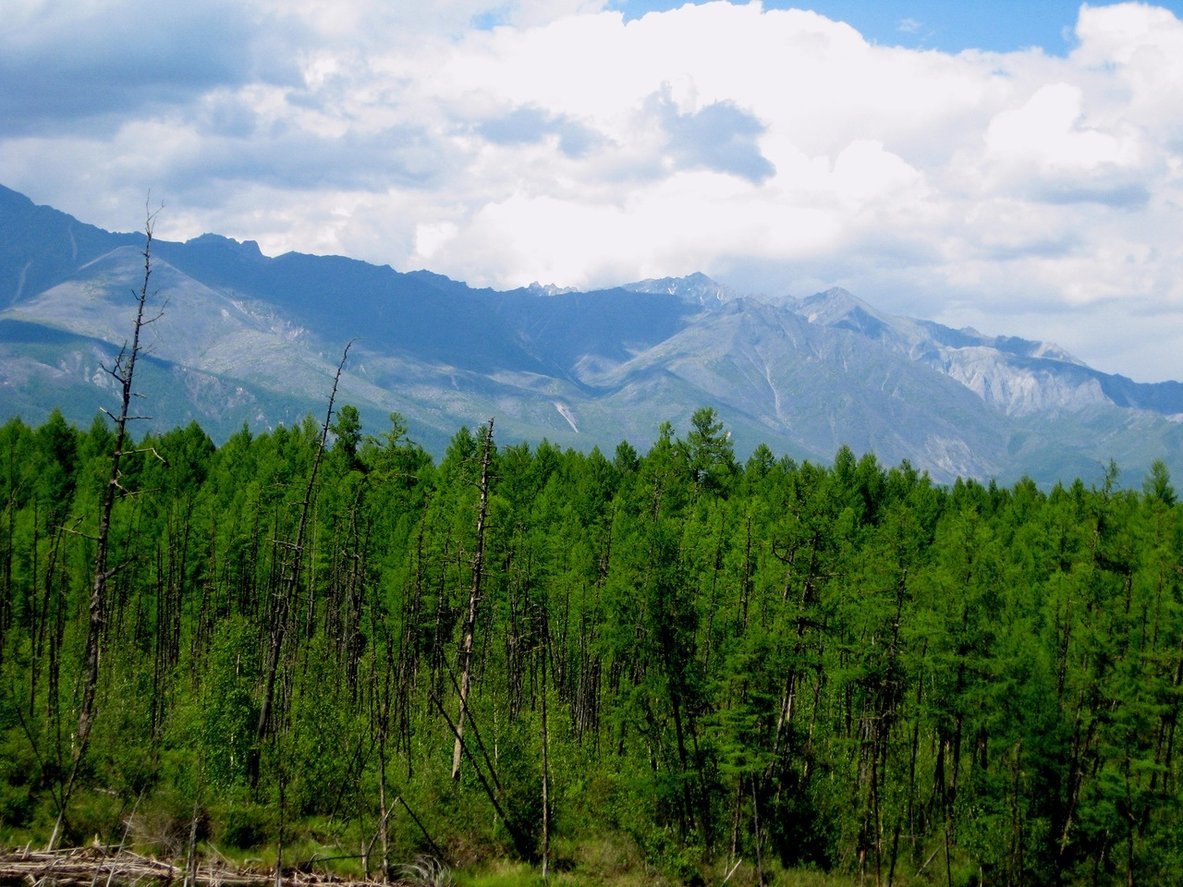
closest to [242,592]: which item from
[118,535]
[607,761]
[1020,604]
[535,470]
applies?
[118,535]

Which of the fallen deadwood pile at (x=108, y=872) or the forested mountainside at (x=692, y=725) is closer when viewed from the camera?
the fallen deadwood pile at (x=108, y=872)

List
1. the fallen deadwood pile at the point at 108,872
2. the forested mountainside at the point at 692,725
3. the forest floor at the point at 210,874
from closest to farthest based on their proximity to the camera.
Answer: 1. the fallen deadwood pile at the point at 108,872
2. the forest floor at the point at 210,874
3. the forested mountainside at the point at 692,725

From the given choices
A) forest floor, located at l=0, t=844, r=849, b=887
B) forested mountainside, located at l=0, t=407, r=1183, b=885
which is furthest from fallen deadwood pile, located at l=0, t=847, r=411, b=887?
forested mountainside, located at l=0, t=407, r=1183, b=885

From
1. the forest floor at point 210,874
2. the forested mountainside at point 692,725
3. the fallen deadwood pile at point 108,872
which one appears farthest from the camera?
the forested mountainside at point 692,725

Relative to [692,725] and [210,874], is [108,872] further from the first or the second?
[692,725]

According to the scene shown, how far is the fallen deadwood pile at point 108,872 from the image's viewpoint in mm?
20375

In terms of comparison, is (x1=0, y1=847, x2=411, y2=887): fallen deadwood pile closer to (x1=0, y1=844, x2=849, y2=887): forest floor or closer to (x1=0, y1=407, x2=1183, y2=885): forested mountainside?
(x1=0, y1=844, x2=849, y2=887): forest floor

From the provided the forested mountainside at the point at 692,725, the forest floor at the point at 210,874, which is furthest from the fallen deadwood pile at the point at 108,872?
the forested mountainside at the point at 692,725

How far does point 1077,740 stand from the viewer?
111 feet

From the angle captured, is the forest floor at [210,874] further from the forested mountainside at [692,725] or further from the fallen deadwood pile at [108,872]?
the forested mountainside at [692,725]

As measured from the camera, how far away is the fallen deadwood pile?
20.4 metres

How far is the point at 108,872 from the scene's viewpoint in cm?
2131

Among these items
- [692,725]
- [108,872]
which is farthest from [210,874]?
[692,725]

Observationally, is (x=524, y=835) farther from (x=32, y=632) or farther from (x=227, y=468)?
(x=227, y=468)
